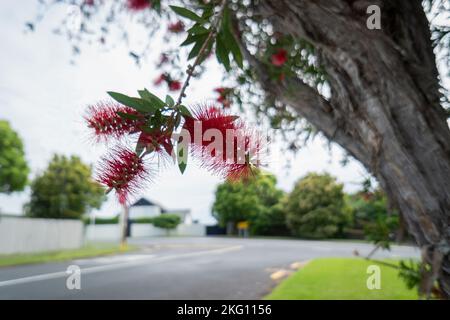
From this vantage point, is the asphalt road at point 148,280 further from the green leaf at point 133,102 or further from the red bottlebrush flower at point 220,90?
the green leaf at point 133,102

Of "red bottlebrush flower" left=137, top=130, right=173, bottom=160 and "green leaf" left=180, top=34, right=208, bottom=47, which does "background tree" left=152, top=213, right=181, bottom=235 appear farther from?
"red bottlebrush flower" left=137, top=130, right=173, bottom=160

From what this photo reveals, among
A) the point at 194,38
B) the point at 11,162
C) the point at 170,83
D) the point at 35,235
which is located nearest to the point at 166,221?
the point at 11,162

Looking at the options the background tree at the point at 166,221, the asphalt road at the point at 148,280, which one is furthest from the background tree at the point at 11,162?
the background tree at the point at 166,221

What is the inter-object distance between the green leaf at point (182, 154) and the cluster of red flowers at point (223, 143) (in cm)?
1

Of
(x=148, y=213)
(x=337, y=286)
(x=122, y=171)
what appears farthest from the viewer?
(x=148, y=213)

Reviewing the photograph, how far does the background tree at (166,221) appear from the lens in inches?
992

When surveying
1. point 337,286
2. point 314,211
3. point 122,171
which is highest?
point 122,171

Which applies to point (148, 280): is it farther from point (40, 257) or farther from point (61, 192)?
point (61, 192)

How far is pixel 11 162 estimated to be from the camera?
48.0 feet

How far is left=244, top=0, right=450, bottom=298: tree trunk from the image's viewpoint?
121 cm

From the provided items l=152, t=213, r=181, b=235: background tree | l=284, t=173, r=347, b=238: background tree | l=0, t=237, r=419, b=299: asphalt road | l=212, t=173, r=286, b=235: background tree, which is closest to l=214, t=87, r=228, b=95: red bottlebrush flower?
l=0, t=237, r=419, b=299: asphalt road

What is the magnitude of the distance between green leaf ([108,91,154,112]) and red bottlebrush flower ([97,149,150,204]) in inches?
2.9

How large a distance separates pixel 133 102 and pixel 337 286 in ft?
18.2

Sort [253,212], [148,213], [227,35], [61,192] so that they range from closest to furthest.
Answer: [227,35] < [61,192] < [253,212] < [148,213]
